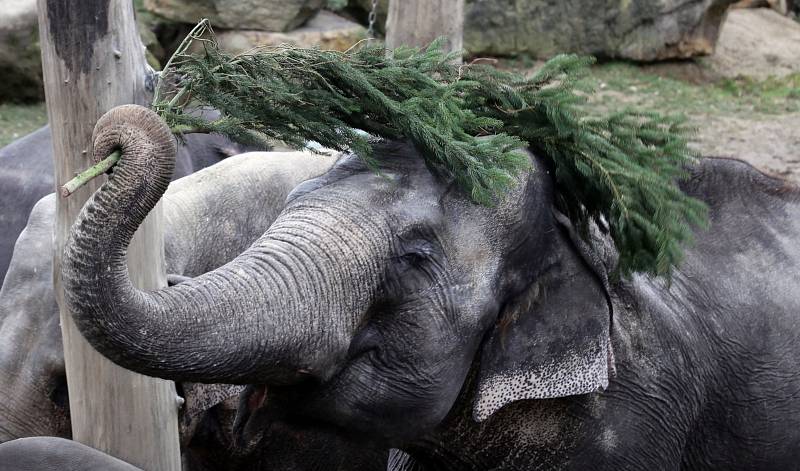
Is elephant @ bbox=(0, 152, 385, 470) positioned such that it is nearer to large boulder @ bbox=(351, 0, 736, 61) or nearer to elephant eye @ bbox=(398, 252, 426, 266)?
elephant eye @ bbox=(398, 252, 426, 266)

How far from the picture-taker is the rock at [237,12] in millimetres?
11148

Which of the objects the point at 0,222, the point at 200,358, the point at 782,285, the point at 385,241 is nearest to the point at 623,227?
the point at 385,241

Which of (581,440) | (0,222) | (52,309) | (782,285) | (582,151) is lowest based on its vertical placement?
(0,222)

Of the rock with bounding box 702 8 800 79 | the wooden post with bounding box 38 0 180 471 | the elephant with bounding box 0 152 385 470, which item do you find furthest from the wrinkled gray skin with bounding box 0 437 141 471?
the rock with bounding box 702 8 800 79

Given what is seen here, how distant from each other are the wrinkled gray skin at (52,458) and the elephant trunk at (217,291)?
3.55 feet

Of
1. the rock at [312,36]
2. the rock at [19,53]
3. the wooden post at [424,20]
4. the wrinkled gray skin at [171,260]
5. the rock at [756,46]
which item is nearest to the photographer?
the wrinkled gray skin at [171,260]

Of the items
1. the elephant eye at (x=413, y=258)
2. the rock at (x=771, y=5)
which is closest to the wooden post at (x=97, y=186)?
the elephant eye at (x=413, y=258)

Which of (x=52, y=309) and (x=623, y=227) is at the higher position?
(x=623, y=227)

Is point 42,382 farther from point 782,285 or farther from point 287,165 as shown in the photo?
point 782,285

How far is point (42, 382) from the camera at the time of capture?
13.4ft

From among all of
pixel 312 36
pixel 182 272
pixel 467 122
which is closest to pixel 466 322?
pixel 467 122

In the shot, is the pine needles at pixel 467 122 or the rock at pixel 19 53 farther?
the rock at pixel 19 53

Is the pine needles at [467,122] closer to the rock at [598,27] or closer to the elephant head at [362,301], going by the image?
the elephant head at [362,301]

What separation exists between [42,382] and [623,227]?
2.21 m
